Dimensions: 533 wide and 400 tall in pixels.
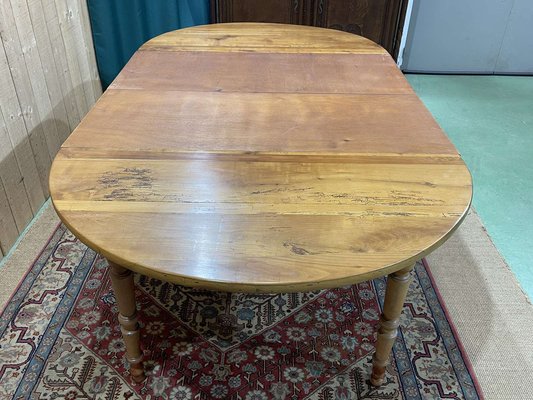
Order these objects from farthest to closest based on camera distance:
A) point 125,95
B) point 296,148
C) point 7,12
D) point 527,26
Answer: point 527,26 → point 7,12 → point 125,95 → point 296,148

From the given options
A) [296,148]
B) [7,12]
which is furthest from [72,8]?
[296,148]

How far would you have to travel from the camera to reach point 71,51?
2268 mm

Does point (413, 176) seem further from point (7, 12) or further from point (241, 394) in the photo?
point (7, 12)

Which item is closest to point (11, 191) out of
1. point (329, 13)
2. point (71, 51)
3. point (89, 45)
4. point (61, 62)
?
point (61, 62)

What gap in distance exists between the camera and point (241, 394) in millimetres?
1324

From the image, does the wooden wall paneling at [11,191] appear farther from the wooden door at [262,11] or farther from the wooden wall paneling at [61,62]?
the wooden door at [262,11]

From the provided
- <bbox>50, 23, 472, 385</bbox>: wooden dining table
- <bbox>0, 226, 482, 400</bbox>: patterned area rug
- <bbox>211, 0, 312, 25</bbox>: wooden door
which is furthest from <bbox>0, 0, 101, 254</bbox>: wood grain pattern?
<bbox>211, 0, 312, 25</bbox>: wooden door

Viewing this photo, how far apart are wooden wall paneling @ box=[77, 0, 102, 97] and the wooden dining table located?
0.97 metres

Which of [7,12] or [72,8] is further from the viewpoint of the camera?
[72,8]

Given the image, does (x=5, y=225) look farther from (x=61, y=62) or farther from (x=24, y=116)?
(x=61, y=62)

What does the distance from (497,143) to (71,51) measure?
225cm

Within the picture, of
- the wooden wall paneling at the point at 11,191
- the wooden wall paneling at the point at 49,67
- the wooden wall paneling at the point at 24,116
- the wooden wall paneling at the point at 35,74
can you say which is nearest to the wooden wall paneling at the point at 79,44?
the wooden wall paneling at the point at 49,67

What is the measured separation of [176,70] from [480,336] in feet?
4.31

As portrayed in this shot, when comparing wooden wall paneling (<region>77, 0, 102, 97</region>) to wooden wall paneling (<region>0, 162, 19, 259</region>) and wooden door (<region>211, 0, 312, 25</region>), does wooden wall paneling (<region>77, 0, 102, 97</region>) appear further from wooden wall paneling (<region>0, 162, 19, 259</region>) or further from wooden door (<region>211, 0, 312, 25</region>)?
wooden wall paneling (<region>0, 162, 19, 259</region>)
